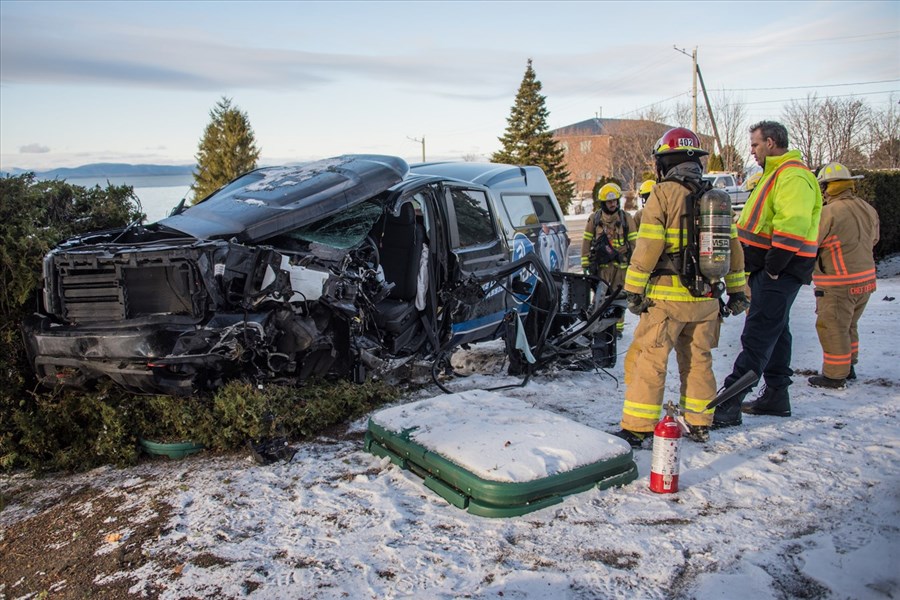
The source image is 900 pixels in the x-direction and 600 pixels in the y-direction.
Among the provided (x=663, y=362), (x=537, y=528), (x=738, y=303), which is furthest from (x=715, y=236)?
(x=537, y=528)

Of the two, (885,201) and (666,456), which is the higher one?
(885,201)

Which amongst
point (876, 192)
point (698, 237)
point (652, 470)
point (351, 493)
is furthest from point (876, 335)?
point (876, 192)

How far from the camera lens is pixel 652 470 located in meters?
3.57

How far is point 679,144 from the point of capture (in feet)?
13.8

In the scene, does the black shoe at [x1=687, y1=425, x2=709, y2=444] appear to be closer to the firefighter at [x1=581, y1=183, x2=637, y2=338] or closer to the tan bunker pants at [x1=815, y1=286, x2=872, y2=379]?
the tan bunker pants at [x1=815, y1=286, x2=872, y2=379]

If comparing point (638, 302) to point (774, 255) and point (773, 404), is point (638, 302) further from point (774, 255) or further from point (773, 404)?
point (773, 404)

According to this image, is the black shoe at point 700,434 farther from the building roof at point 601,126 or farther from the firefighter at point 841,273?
the building roof at point 601,126

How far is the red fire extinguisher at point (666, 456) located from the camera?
3.46 metres

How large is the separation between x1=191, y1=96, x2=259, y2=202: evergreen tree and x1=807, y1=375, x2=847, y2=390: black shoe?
60.7 ft

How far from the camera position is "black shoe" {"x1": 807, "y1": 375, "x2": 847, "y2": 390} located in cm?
546

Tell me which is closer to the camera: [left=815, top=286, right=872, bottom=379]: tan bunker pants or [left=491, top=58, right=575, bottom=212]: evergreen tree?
[left=815, top=286, right=872, bottom=379]: tan bunker pants

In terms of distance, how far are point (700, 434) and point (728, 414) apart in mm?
471

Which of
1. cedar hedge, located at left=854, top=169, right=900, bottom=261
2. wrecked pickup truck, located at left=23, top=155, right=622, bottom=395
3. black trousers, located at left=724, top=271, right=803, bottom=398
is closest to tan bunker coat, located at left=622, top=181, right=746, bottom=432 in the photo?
black trousers, located at left=724, top=271, right=803, bottom=398

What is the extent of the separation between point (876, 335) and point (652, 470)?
5120 mm
